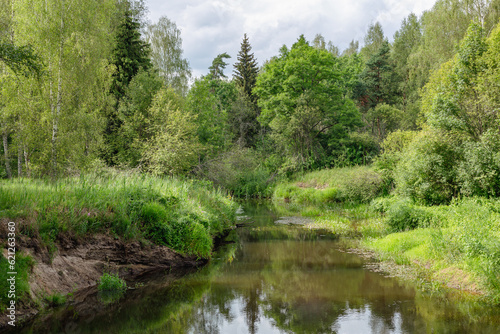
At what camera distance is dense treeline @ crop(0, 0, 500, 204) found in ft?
49.1

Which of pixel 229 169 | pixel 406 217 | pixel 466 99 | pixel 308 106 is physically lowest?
pixel 406 217

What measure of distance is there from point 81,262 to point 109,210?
5.79 ft

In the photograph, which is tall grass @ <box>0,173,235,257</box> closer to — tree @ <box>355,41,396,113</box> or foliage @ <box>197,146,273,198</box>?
foliage @ <box>197,146,273,198</box>

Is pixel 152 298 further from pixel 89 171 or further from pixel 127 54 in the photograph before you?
pixel 127 54

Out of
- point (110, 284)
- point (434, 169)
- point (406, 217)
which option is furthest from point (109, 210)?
point (434, 169)

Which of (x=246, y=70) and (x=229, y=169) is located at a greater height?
(x=246, y=70)

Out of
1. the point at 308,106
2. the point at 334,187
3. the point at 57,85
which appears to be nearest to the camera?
the point at 57,85

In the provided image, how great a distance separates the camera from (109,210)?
9.86m

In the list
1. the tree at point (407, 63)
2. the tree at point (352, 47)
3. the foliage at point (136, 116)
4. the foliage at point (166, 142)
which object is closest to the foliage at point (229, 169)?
the foliage at point (166, 142)

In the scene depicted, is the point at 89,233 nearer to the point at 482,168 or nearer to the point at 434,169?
the point at 434,169

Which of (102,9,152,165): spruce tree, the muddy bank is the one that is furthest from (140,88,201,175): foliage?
the muddy bank

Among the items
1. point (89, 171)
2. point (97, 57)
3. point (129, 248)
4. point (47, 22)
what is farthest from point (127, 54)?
point (129, 248)

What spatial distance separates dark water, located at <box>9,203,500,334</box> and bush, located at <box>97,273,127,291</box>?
0.31m

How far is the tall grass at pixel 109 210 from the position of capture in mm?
7945
